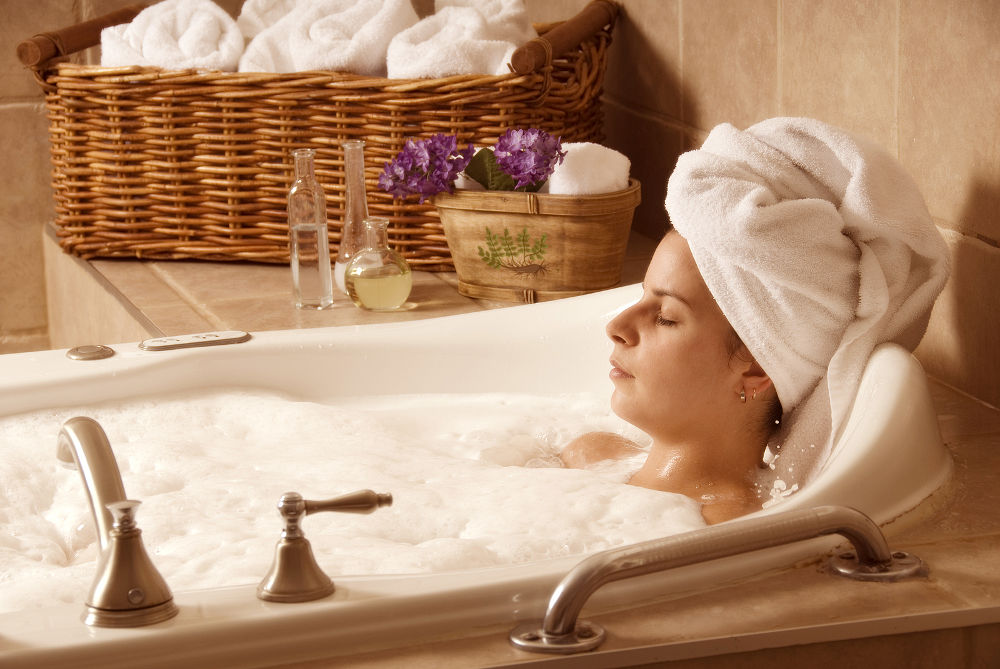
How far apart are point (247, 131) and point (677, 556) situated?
159cm

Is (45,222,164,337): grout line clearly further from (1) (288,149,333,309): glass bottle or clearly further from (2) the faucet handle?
(2) the faucet handle

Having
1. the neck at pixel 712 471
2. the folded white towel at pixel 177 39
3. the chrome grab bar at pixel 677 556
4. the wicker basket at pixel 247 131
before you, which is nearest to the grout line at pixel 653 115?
the wicker basket at pixel 247 131

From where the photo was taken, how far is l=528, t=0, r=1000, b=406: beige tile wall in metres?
1.48

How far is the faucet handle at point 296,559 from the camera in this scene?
3.20 ft

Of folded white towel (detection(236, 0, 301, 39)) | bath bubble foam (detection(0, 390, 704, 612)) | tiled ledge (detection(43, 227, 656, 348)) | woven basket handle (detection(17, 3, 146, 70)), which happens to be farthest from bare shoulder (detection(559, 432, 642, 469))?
woven basket handle (detection(17, 3, 146, 70))

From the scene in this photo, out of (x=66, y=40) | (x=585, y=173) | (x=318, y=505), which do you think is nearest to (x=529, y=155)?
(x=585, y=173)

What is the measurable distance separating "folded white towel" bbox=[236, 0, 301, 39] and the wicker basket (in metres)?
0.25

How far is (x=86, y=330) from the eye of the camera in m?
2.55

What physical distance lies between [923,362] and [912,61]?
0.37 m

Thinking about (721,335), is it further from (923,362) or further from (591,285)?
(591,285)

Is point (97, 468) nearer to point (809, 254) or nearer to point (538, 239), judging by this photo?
point (809, 254)

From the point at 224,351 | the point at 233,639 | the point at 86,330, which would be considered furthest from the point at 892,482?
the point at 86,330

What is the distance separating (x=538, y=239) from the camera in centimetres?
206

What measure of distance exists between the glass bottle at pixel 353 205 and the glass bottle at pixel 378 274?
38 mm
